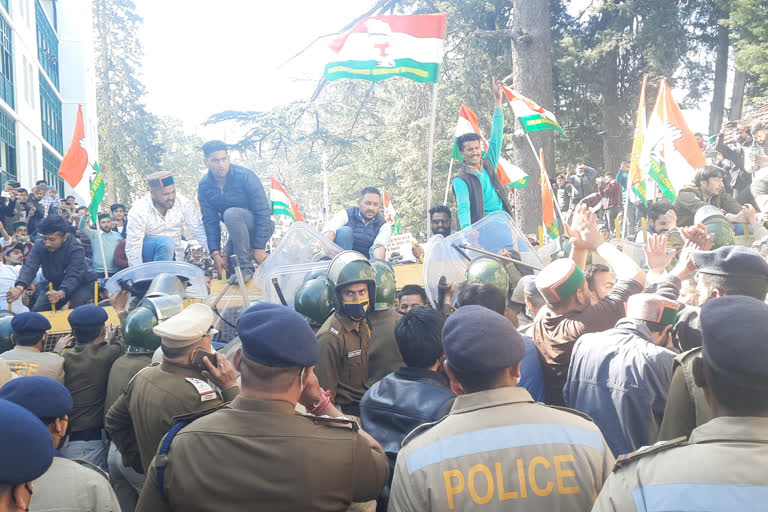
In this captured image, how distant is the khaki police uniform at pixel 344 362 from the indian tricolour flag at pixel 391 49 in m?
4.28

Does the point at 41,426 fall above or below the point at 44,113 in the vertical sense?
below

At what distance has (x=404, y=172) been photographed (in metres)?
27.2

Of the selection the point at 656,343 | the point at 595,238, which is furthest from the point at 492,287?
the point at 656,343

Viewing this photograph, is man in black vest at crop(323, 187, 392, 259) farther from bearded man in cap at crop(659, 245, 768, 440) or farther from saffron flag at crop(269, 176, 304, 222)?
saffron flag at crop(269, 176, 304, 222)

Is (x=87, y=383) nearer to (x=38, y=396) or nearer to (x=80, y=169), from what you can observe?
(x=38, y=396)

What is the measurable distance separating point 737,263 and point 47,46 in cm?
3851

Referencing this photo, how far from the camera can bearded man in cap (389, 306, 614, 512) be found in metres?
2.04

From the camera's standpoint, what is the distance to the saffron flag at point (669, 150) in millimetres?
7023

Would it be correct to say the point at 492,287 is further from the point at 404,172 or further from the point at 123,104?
the point at 123,104

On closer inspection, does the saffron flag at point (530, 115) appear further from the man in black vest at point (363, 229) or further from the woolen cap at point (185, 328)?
the woolen cap at point (185, 328)

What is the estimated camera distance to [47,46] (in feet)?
114

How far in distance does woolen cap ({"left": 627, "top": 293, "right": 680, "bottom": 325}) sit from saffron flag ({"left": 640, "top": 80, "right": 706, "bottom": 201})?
4.35m

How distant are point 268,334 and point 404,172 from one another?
2520cm

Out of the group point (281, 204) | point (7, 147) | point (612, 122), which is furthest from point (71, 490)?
point (7, 147)
